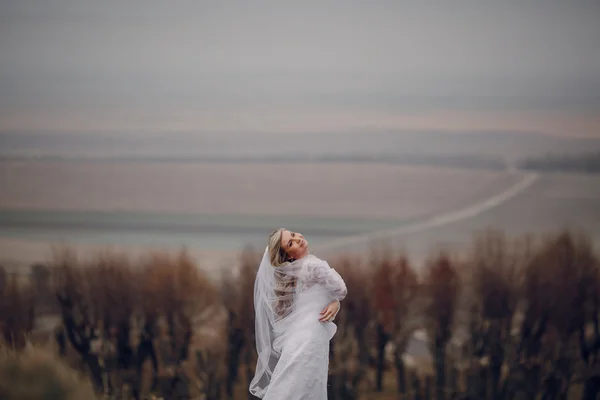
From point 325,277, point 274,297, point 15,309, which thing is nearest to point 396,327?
point 274,297

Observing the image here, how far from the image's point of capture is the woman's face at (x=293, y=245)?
556 centimetres

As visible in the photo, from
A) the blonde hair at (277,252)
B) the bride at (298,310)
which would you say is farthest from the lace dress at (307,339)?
the blonde hair at (277,252)

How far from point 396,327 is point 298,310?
3769 mm

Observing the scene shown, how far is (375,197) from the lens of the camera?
9375mm

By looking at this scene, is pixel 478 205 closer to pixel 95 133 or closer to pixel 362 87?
pixel 362 87

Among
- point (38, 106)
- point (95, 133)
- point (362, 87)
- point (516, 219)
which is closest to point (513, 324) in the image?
point (516, 219)

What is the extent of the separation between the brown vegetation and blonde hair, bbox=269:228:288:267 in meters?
3.63

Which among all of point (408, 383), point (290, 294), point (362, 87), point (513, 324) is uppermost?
point (362, 87)

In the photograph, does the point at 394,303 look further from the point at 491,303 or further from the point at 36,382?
the point at 36,382

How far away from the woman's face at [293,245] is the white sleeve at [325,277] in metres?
0.11

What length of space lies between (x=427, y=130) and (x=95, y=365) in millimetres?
4268

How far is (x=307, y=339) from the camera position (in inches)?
218

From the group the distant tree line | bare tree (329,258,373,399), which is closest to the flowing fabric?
bare tree (329,258,373,399)

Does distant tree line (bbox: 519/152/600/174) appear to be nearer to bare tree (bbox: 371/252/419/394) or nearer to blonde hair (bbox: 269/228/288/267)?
bare tree (bbox: 371/252/419/394)
